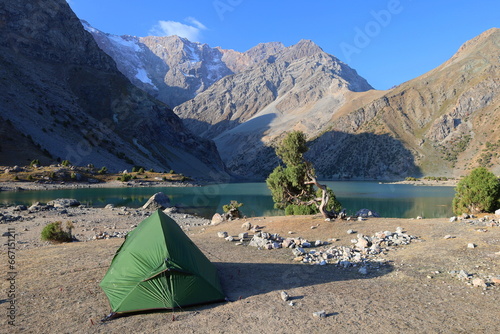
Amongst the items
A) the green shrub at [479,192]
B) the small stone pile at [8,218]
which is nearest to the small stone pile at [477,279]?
the green shrub at [479,192]

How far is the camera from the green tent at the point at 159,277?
32.4 feet

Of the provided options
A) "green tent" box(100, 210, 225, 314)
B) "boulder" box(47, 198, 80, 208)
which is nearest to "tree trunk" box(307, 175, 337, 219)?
"green tent" box(100, 210, 225, 314)

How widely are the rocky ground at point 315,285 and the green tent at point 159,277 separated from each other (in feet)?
1.38

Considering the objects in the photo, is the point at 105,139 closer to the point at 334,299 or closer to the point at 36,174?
the point at 36,174

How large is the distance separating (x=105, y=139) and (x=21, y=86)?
112ft

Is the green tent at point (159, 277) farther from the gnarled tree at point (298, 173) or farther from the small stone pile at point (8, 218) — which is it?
the small stone pile at point (8, 218)

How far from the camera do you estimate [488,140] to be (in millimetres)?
164625

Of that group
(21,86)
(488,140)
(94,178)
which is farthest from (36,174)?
(488,140)

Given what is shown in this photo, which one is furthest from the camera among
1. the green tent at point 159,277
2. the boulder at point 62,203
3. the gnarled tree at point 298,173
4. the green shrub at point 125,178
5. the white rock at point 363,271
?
the green shrub at point 125,178

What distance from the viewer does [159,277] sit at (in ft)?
33.3

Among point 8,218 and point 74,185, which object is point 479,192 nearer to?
point 8,218

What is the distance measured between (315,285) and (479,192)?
2302 centimetres

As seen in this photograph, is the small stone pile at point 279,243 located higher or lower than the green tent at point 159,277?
lower

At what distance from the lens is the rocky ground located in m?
8.84
